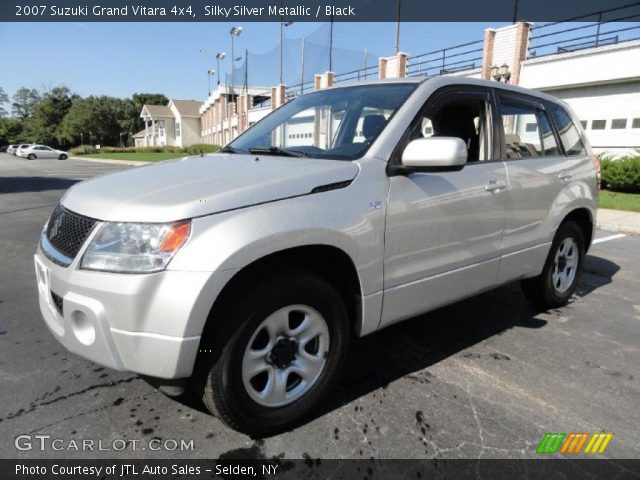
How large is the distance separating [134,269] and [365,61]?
4722 centimetres

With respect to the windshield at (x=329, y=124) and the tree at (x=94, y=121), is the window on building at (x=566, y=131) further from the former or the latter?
the tree at (x=94, y=121)

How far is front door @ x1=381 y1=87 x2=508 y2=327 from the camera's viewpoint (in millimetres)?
2645

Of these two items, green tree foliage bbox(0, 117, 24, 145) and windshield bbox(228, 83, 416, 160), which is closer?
windshield bbox(228, 83, 416, 160)

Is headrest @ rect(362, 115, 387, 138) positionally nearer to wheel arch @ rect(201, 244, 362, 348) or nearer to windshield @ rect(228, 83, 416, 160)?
windshield @ rect(228, 83, 416, 160)

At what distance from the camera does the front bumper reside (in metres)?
1.92

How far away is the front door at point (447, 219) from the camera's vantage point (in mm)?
2645

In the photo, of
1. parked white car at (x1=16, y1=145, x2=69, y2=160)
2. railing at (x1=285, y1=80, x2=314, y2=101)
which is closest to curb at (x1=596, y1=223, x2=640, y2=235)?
railing at (x1=285, y1=80, x2=314, y2=101)

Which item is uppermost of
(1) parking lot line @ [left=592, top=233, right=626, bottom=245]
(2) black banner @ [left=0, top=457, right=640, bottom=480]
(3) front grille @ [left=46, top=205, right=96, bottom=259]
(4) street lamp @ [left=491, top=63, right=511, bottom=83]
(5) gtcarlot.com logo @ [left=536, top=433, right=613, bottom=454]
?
(4) street lamp @ [left=491, top=63, right=511, bottom=83]

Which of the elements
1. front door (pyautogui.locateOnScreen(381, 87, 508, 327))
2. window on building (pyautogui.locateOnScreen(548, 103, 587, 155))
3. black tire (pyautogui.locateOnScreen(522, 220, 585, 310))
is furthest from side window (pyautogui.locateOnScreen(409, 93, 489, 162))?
black tire (pyautogui.locateOnScreen(522, 220, 585, 310))

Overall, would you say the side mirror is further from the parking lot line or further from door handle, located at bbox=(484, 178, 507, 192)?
the parking lot line

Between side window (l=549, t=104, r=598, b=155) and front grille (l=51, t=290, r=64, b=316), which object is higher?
side window (l=549, t=104, r=598, b=155)

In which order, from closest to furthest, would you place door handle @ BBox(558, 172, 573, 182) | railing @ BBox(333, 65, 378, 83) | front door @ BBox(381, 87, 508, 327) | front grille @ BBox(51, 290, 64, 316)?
front grille @ BBox(51, 290, 64, 316) < front door @ BBox(381, 87, 508, 327) < door handle @ BBox(558, 172, 573, 182) < railing @ BBox(333, 65, 378, 83)

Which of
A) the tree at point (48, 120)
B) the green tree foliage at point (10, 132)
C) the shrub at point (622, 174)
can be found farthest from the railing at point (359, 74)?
the green tree foliage at point (10, 132)

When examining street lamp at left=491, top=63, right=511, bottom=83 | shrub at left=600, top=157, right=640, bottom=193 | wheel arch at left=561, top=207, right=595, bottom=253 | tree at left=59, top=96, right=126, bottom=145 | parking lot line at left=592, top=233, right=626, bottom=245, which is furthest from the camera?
tree at left=59, top=96, right=126, bottom=145
